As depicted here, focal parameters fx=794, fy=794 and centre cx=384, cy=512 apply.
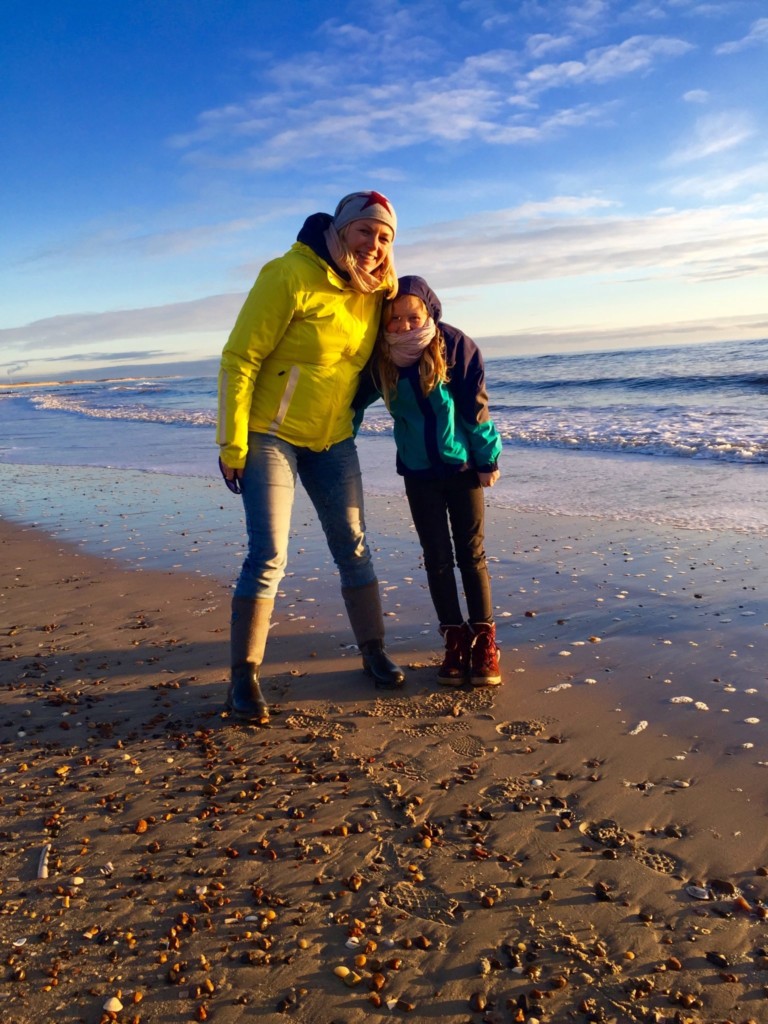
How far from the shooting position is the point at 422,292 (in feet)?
12.3

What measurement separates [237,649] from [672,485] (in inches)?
259

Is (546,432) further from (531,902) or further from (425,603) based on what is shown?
(531,902)

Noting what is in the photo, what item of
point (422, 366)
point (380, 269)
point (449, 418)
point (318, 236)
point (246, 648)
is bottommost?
point (246, 648)

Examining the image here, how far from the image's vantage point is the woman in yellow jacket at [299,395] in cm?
348

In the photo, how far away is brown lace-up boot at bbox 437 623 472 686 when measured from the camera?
13.2 ft

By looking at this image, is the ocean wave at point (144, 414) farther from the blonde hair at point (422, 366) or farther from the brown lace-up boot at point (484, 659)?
the brown lace-up boot at point (484, 659)

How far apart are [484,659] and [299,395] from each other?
1582mm

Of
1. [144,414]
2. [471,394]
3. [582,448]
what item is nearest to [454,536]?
[471,394]

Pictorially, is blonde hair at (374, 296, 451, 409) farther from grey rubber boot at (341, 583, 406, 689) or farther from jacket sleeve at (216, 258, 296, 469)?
grey rubber boot at (341, 583, 406, 689)

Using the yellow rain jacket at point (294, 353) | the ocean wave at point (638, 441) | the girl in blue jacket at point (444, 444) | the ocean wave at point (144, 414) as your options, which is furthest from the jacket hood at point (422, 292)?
the ocean wave at point (144, 414)

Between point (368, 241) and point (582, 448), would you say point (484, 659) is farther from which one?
point (582, 448)

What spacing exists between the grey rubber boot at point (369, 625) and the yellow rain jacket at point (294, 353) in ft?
2.67

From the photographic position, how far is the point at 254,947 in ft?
7.25

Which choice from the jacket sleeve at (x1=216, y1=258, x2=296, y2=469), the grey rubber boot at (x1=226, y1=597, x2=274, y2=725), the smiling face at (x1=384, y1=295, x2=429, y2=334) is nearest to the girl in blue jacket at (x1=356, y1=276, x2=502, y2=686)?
the smiling face at (x1=384, y1=295, x2=429, y2=334)
